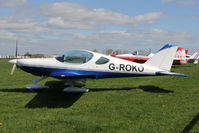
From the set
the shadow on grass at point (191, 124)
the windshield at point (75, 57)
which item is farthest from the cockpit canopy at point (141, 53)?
the shadow on grass at point (191, 124)

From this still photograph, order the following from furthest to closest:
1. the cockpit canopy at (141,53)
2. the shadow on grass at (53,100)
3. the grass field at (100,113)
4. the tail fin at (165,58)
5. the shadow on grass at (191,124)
→ the cockpit canopy at (141,53), the tail fin at (165,58), the shadow on grass at (53,100), the grass field at (100,113), the shadow on grass at (191,124)

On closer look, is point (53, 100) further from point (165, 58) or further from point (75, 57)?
point (165, 58)

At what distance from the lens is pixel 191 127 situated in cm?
405

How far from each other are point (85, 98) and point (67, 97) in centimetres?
75

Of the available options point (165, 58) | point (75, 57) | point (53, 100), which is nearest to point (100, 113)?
point (53, 100)

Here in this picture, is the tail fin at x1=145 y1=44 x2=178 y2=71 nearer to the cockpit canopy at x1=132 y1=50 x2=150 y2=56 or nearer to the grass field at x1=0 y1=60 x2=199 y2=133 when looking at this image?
the grass field at x1=0 y1=60 x2=199 y2=133

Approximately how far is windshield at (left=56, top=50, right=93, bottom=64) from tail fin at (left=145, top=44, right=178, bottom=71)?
2839mm

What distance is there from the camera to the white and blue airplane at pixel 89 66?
7.26 m

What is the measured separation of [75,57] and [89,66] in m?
0.67

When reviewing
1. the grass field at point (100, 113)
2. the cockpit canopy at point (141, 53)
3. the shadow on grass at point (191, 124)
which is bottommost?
the grass field at point (100, 113)

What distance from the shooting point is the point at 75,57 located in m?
7.36

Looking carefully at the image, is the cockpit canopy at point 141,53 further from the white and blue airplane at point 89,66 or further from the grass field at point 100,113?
the grass field at point 100,113

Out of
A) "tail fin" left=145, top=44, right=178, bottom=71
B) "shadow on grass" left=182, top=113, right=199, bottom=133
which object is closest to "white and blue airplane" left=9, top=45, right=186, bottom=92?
"tail fin" left=145, top=44, right=178, bottom=71

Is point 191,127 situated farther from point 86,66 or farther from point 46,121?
point 86,66
